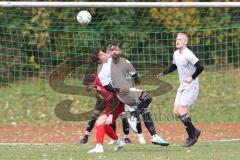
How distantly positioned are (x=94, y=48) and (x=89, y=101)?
215cm

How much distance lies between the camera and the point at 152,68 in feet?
52.0

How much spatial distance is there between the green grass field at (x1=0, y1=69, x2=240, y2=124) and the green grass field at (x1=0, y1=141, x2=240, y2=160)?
15.1 ft

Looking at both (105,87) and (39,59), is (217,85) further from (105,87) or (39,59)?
(105,87)

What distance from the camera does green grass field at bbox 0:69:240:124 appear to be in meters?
16.8

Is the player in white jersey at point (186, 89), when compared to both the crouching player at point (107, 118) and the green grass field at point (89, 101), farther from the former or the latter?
the green grass field at point (89, 101)

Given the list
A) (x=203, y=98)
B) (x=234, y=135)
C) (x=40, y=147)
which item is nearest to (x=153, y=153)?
(x=40, y=147)

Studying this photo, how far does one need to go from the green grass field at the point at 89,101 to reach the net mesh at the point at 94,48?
2 centimetres

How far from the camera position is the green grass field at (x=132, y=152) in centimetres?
1002

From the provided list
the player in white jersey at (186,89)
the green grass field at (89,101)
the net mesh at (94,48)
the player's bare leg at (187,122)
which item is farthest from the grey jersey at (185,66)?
the green grass field at (89,101)

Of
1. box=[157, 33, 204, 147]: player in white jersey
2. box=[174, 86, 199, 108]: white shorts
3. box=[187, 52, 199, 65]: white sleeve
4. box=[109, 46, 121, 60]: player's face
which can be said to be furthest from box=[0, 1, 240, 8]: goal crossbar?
box=[174, 86, 199, 108]: white shorts

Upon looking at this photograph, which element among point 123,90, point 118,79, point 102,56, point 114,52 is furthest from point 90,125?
point 102,56

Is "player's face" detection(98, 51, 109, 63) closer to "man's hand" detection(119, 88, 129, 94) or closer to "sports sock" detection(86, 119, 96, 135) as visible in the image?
"man's hand" detection(119, 88, 129, 94)

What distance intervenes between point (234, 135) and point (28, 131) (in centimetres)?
442

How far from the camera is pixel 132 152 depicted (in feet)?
35.4
